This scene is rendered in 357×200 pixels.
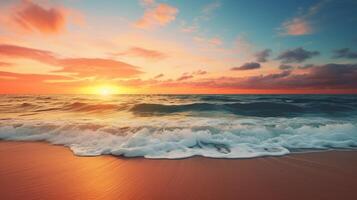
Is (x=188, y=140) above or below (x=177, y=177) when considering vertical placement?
above

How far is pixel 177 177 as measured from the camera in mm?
3807

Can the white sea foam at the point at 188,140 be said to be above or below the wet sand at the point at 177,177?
above

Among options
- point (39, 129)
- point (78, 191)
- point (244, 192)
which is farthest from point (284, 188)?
point (39, 129)

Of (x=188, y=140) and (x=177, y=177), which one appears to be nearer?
(x=177, y=177)

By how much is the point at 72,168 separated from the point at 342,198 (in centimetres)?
437

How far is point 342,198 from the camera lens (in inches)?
118

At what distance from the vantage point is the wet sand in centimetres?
318

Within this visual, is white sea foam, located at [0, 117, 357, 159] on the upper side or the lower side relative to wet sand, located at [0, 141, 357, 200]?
upper

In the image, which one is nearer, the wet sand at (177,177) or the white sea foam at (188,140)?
the wet sand at (177,177)

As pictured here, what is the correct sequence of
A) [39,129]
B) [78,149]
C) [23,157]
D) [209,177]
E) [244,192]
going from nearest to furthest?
[244,192] < [209,177] < [23,157] < [78,149] < [39,129]

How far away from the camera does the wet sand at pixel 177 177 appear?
3.18 metres

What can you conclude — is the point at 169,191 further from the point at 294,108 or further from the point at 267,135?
the point at 294,108

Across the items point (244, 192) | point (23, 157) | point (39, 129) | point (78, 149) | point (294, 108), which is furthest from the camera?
point (294, 108)

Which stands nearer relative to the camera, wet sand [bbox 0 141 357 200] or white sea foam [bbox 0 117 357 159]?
wet sand [bbox 0 141 357 200]
